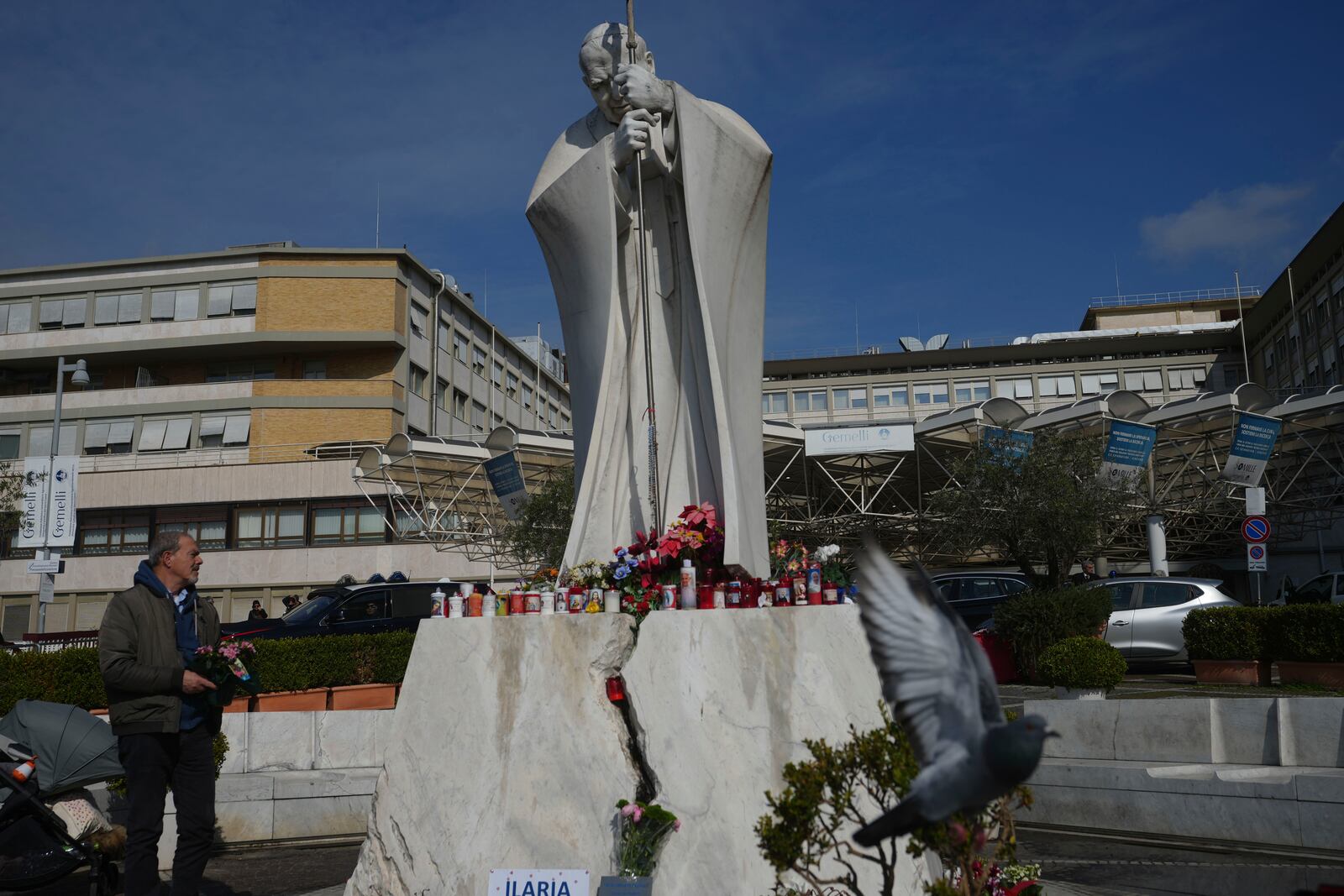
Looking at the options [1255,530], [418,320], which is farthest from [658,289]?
[418,320]

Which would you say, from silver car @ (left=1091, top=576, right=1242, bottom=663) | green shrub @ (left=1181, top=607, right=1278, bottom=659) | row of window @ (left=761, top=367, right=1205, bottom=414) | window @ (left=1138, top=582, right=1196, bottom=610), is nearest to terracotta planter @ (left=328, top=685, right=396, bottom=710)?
green shrub @ (left=1181, top=607, right=1278, bottom=659)

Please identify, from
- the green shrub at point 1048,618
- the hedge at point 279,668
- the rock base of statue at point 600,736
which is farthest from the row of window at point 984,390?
the rock base of statue at point 600,736

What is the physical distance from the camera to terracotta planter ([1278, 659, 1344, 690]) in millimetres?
10898

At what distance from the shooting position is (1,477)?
34625 millimetres

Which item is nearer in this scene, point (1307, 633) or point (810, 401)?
point (1307, 633)

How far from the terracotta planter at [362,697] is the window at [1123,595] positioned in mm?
10906

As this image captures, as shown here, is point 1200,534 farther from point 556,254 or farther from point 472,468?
point 556,254

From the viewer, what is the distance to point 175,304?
148ft

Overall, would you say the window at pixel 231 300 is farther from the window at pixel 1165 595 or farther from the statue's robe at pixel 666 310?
the statue's robe at pixel 666 310

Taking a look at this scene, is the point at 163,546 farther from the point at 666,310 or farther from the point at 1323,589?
the point at 1323,589

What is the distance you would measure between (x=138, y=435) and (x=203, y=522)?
6244 millimetres

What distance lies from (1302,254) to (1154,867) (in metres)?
47.1

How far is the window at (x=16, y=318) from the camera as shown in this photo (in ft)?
152

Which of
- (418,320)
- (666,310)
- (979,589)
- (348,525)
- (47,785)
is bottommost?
(47,785)
